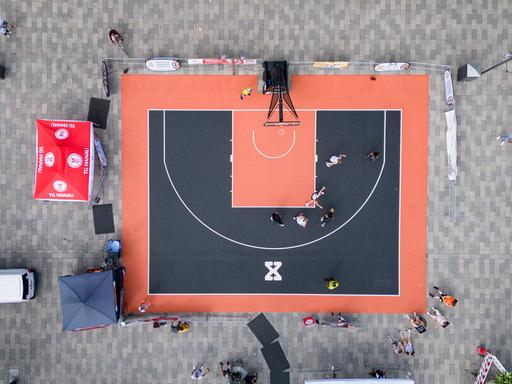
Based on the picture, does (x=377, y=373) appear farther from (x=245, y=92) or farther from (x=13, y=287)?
(x=13, y=287)

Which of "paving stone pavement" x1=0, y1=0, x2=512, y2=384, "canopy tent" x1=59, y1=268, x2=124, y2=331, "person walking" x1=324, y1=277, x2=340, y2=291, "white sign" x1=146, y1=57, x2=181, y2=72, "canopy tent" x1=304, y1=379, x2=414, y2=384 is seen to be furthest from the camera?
"paving stone pavement" x1=0, y1=0, x2=512, y2=384

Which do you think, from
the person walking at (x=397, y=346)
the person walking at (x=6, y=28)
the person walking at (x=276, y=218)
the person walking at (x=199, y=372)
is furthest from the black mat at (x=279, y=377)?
the person walking at (x=6, y=28)

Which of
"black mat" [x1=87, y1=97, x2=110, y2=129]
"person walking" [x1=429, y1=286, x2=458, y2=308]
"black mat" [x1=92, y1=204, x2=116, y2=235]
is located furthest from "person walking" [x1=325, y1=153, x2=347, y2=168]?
"black mat" [x1=87, y1=97, x2=110, y2=129]

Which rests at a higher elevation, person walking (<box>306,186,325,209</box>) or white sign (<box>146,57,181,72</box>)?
white sign (<box>146,57,181,72</box>)

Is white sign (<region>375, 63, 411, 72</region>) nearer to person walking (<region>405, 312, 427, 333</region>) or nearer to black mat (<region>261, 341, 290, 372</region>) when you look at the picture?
person walking (<region>405, 312, 427, 333</region>)

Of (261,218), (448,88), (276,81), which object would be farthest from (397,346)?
(276,81)

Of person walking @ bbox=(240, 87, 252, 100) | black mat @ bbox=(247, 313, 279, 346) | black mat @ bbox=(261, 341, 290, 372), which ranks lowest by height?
black mat @ bbox=(261, 341, 290, 372)

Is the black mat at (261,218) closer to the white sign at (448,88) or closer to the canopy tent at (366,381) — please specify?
the white sign at (448,88)
